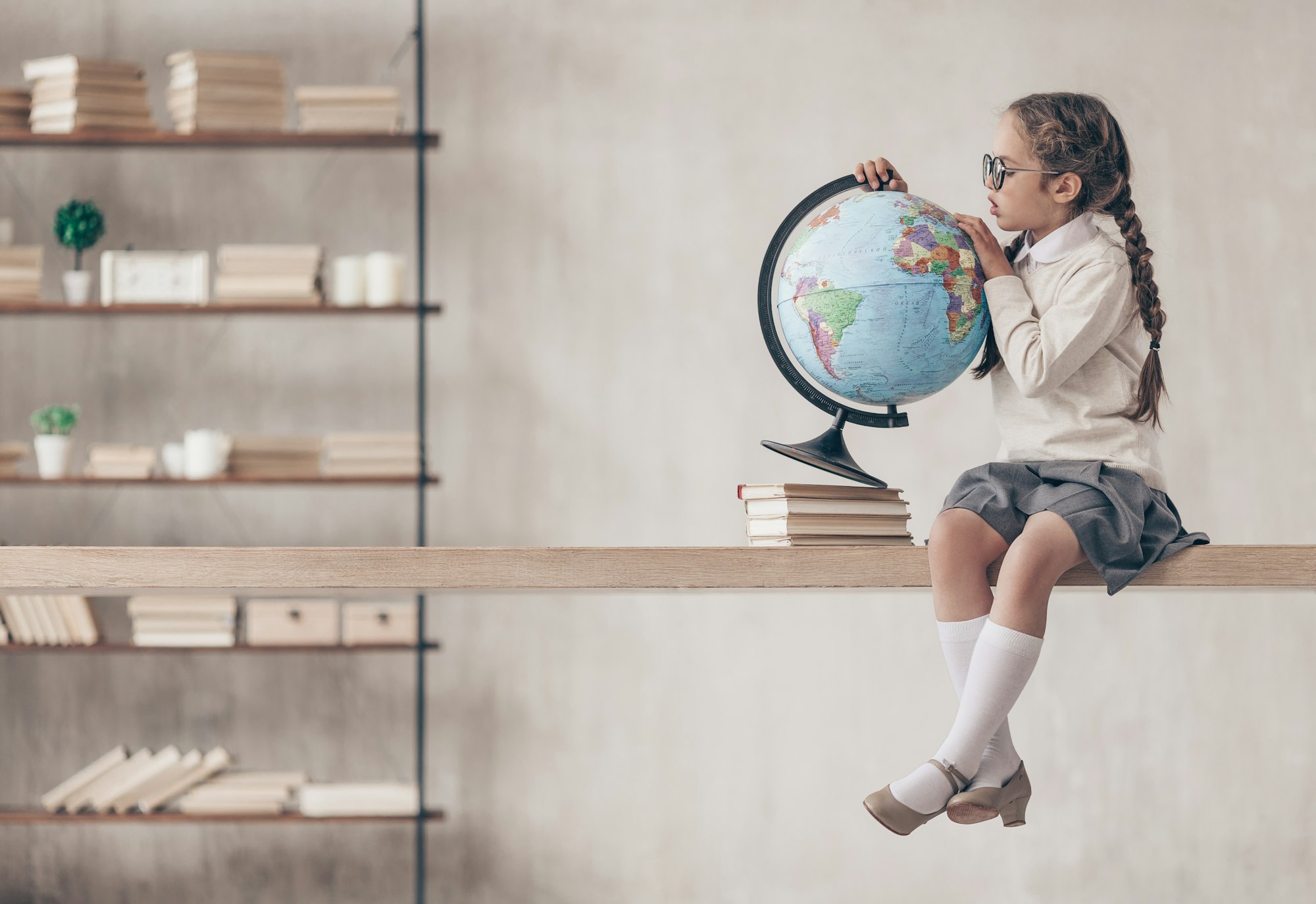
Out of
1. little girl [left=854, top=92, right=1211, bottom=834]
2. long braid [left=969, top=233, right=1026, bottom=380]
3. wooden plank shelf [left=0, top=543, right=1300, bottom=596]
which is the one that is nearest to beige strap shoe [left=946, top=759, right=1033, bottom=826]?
little girl [left=854, top=92, right=1211, bottom=834]

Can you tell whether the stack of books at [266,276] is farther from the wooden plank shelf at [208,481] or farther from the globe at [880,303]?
the globe at [880,303]

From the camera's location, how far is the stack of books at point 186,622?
302 centimetres

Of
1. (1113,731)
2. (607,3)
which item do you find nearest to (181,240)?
(607,3)

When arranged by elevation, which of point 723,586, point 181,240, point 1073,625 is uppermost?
point 181,240

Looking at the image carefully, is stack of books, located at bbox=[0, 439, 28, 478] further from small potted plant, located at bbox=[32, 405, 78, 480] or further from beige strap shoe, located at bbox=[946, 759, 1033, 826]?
beige strap shoe, located at bbox=[946, 759, 1033, 826]

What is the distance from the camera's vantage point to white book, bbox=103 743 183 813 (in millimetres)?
2982

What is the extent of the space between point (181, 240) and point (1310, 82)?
11.0 feet

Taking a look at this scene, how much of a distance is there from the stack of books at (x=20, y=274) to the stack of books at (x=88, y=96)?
329 millimetres

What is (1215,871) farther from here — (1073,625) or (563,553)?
(563,553)

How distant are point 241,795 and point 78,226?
1.57m

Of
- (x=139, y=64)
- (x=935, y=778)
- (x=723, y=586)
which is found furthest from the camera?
(x=139, y=64)

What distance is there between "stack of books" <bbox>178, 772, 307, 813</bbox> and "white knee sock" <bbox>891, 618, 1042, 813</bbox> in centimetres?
196

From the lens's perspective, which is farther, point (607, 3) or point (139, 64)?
point (607, 3)

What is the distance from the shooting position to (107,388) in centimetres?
343
